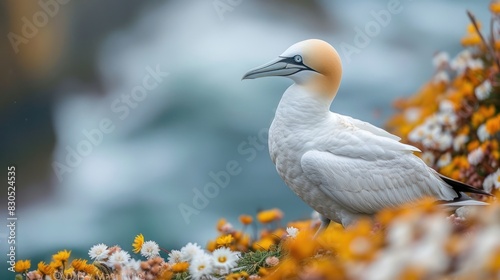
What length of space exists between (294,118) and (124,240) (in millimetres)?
2001

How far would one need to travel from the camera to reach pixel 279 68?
2.51m

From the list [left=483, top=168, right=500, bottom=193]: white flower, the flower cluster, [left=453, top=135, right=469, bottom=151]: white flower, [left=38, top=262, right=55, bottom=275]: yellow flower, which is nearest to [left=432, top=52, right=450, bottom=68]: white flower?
the flower cluster

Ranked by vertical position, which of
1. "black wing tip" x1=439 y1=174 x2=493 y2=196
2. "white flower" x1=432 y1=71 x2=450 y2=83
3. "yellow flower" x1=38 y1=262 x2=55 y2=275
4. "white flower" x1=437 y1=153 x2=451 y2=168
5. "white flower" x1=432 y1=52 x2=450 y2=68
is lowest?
"black wing tip" x1=439 y1=174 x2=493 y2=196

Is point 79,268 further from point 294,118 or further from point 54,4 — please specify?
point 54,4

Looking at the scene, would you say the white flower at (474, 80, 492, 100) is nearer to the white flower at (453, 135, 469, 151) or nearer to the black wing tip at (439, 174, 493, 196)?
the white flower at (453, 135, 469, 151)

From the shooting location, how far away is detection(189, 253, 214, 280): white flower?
7.13 feet

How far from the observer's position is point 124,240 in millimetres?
4156

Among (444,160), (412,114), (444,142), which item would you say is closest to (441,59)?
(412,114)

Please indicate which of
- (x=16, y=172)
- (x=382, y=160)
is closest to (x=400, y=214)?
(x=382, y=160)

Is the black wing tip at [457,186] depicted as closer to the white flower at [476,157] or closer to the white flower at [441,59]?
the white flower at [476,157]

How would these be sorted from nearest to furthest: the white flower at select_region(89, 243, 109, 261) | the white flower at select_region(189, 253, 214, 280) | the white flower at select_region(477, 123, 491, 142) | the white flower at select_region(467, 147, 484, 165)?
the white flower at select_region(189, 253, 214, 280) → the white flower at select_region(89, 243, 109, 261) → the white flower at select_region(467, 147, 484, 165) → the white flower at select_region(477, 123, 491, 142)

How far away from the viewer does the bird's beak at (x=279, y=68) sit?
8.20 ft

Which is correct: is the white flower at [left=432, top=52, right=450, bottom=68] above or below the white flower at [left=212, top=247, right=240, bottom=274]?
above

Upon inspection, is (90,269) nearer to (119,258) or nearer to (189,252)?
(119,258)
